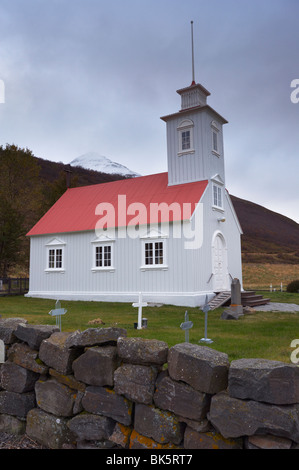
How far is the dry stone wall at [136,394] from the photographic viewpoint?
12.4ft

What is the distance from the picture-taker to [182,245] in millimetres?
18781

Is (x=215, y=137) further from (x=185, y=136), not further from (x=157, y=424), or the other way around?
(x=157, y=424)

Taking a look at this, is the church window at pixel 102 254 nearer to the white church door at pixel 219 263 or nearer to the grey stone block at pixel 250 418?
the white church door at pixel 219 263

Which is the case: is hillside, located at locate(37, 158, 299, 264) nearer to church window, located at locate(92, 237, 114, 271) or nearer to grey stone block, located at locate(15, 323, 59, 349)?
church window, located at locate(92, 237, 114, 271)

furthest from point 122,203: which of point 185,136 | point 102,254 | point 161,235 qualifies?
point 185,136

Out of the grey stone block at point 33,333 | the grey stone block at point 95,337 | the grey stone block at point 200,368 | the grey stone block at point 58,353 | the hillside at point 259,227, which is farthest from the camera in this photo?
the hillside at point 259,227

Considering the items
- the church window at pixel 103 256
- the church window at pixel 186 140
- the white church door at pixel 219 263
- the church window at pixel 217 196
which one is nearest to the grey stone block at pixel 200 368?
the white church door at pixel 219 263

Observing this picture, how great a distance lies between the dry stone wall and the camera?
12.4ft

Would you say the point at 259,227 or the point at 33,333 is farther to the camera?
the point at 259,227

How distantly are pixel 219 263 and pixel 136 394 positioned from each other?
16.9 metres

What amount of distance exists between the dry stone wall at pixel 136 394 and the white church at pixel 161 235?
13.0 meters

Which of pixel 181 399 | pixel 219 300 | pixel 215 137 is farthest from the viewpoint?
pixel 215 137

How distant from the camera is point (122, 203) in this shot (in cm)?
2245
